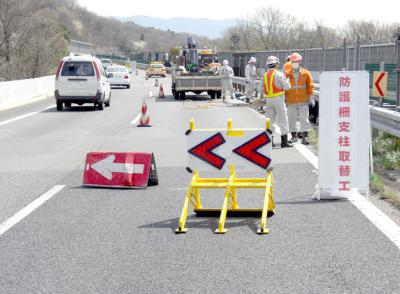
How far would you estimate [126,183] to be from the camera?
10.3 metres

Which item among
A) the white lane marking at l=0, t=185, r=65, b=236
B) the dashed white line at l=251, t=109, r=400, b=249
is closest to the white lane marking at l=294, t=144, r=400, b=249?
the dashed white line at l=251, t=109, r=400, b=249

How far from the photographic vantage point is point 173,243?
7.15m

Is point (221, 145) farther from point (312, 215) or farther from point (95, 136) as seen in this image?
point (95, 136)

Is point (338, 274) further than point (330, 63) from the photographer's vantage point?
No

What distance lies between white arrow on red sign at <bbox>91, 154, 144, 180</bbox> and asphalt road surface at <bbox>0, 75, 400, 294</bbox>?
0.25 metres

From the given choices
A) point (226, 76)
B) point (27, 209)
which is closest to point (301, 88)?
point (27, 209)

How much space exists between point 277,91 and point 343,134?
565 centimetres

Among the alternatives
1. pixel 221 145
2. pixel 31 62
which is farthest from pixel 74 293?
pixel 31 62

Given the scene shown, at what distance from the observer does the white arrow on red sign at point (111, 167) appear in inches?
404

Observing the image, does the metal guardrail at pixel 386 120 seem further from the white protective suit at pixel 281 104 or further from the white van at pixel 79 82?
the white van at pixel 79 82

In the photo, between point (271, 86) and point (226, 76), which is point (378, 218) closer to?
point (271, 86)

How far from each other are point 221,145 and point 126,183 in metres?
2.22

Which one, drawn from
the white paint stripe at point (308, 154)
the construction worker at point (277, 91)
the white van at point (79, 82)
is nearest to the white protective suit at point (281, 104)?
the construction worker at point (277, 91)

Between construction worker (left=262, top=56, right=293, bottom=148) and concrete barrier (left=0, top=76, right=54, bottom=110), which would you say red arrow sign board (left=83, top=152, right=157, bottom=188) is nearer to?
construction worker (left=262, top=56, right=293, bottom=148)
